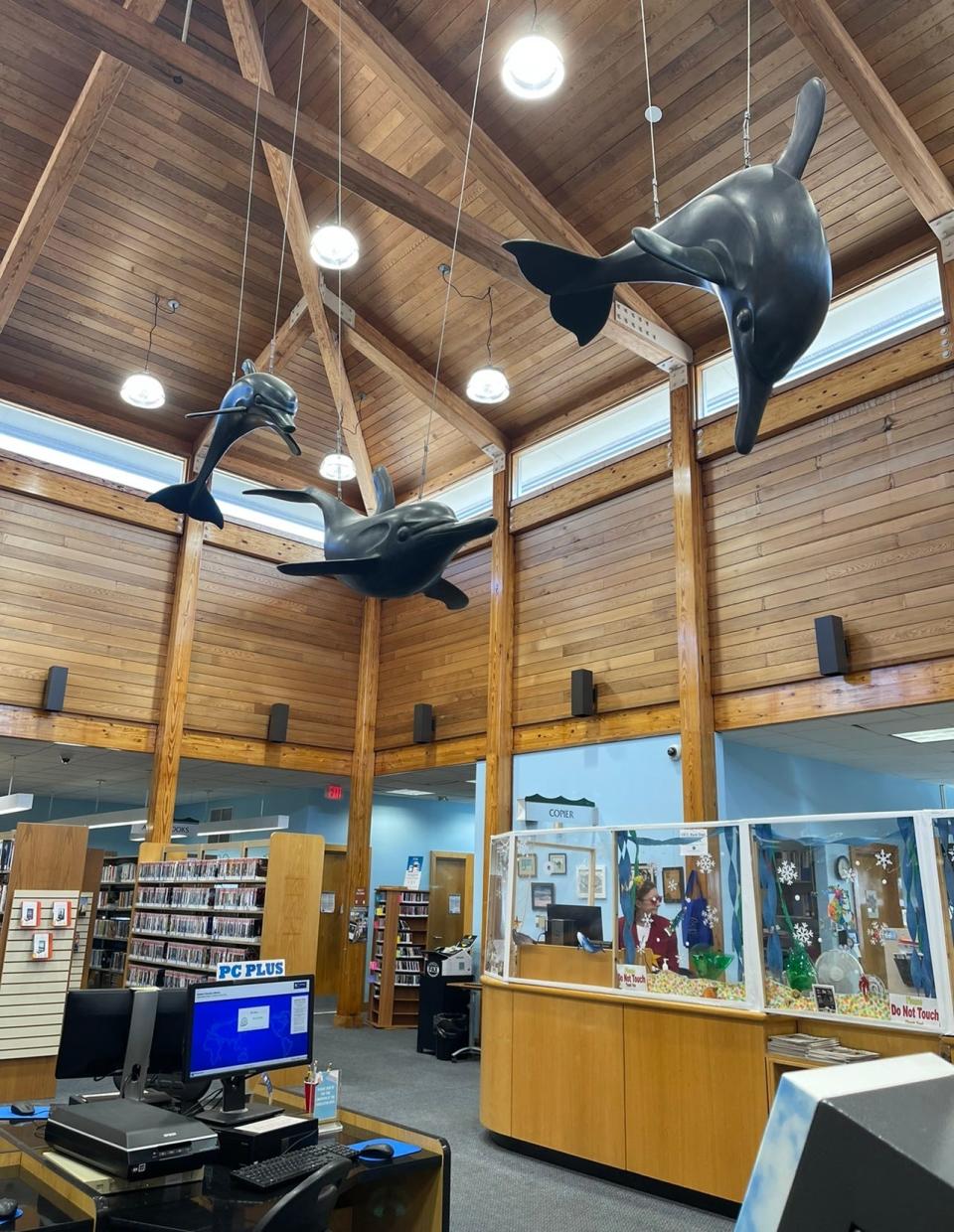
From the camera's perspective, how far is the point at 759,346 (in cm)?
276

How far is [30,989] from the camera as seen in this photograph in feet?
22.3

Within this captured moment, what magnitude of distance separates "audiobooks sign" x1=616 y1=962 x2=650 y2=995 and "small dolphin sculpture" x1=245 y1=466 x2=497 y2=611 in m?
2.68

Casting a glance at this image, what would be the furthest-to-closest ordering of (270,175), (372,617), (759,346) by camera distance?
(372,617), (270,175), (759,346)

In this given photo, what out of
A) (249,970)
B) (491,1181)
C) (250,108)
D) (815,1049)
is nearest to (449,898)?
(491,1181)

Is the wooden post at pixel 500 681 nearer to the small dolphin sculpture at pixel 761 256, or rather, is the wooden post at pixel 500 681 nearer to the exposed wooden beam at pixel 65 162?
the exposed wooden beam at pixel 65 162

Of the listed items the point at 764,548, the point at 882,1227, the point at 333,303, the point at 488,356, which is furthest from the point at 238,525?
the point at 882,1227

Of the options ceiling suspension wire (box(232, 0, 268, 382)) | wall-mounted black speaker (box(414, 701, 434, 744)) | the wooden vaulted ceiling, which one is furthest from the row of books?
wall-mounted black speaker (box(414, 701, 434, 744))

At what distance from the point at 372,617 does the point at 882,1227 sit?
11.7 metres

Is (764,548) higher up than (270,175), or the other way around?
(270,175)

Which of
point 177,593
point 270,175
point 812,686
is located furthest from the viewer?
point 177,593

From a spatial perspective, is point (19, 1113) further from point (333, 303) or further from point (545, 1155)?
point (333, 303)

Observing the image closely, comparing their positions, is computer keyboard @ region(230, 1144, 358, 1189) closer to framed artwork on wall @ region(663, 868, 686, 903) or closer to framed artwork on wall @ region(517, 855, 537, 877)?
framed artwork on wall @ region(663, 868, 686, 903)

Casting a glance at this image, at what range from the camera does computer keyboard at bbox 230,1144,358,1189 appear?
2.60 meters

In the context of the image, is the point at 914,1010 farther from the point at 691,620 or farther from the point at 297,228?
the point at 297,228
